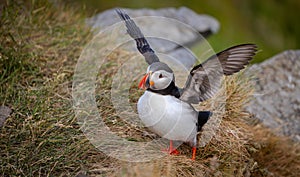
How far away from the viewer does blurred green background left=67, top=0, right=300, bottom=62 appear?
7.23 metres

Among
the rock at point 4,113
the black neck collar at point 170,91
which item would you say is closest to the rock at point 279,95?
the black neck collar at point 170,91

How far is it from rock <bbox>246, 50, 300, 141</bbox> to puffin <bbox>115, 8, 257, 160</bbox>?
39.2 inches

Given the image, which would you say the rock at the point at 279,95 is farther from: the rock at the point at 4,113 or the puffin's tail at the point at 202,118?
the rock at the point at 4,113

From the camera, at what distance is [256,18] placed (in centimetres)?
775

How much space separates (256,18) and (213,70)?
5.35 meters

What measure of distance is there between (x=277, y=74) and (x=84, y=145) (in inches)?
78.2

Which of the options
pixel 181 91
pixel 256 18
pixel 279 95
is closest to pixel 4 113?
pixel 181 91

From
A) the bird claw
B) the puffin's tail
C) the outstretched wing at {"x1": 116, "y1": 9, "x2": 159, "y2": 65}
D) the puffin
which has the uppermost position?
the outstretched wing at {"x1": 116, "y1": 9, "x2": 159, "y2": 65}

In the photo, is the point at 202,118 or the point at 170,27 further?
the point at 170,27

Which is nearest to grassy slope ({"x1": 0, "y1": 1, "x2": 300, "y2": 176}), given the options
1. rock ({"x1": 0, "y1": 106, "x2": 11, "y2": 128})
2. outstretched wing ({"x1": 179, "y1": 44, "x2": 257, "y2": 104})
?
rock ({"x1": 0, "y1": 106, "x2": 11, "y2": 128})

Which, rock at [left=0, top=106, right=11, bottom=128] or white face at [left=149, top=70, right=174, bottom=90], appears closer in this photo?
white face at [left=149, top=70, right=174, bottom=90]

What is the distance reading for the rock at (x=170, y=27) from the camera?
15.2 feet

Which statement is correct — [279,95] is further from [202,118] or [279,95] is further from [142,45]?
[142,45]

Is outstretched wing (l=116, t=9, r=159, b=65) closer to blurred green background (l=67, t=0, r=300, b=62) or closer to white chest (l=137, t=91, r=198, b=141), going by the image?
white chest (l=137, t=91, r=198, b=141)
